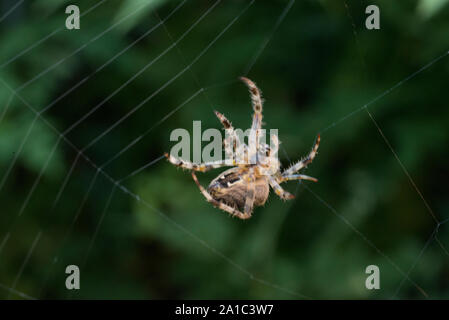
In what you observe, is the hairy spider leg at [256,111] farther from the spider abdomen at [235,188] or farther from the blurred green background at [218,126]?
the blurred green background at [218,126]

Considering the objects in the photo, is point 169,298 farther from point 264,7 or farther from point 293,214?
point 264,7

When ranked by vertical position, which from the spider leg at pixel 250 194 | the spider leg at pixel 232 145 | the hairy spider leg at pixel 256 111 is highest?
the hairy spider leg at pixel 256 111

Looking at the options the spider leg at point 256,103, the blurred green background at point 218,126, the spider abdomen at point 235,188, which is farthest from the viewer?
the blurred green background at point 218,126

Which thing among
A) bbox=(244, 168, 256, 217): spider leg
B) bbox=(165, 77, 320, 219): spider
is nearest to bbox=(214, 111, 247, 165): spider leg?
bbox=(165, 77, 320, 219): spider

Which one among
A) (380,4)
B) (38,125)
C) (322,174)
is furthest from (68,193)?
(380,4)

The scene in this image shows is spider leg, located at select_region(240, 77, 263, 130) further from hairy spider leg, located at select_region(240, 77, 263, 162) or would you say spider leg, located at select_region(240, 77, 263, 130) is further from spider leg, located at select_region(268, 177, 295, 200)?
spider leg, located at select_region(268, 177, 295, 200)

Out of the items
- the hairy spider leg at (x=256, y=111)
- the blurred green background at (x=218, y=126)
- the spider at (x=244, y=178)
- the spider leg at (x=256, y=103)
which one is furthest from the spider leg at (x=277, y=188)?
the blurred green background at (x=218, y=126)

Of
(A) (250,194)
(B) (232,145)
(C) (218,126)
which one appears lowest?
(A) (250,194)

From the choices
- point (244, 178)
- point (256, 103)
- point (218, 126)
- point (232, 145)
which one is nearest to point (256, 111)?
point (256, 103)

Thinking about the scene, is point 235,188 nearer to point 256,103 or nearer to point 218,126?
point 256,103
